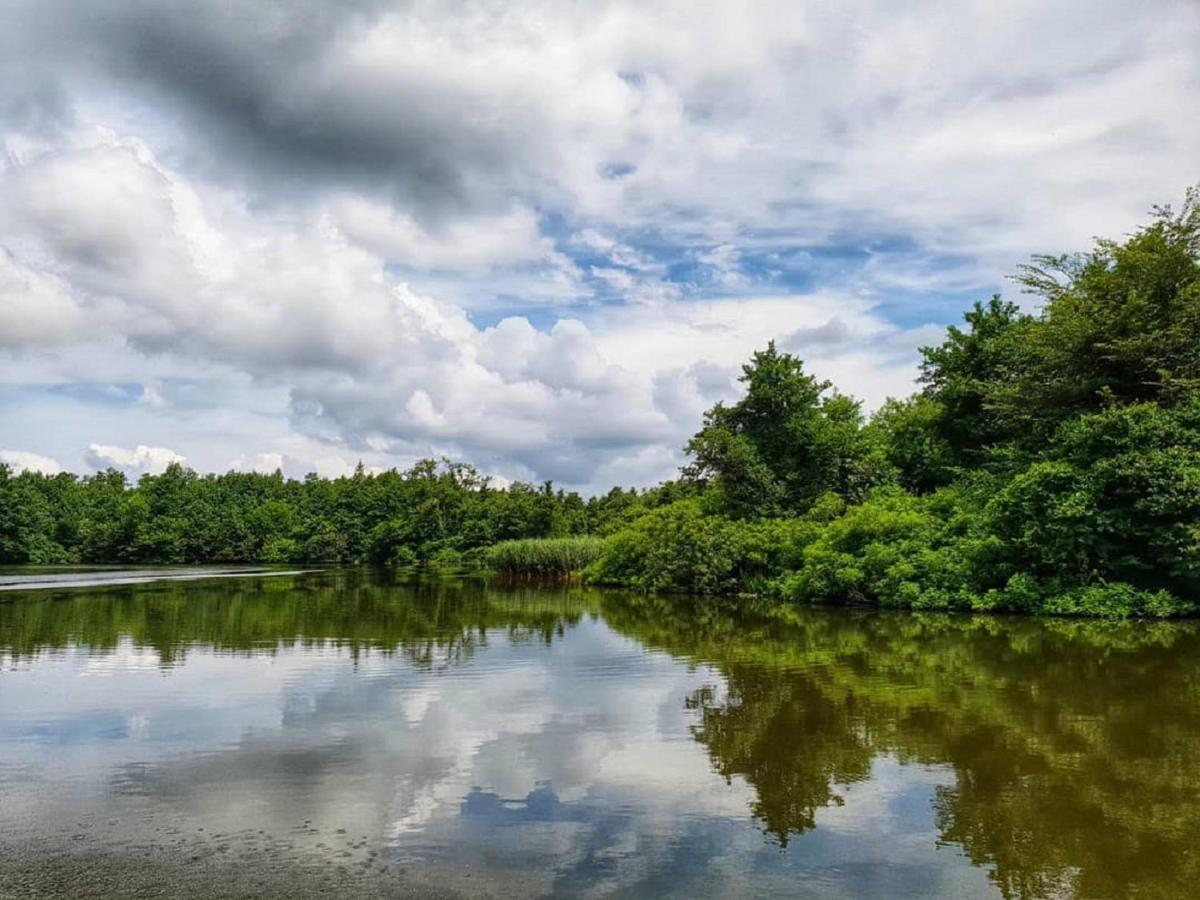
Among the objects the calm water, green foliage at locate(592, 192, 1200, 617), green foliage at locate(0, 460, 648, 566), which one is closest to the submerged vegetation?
green foliage at locate(592, 192, 1200, 617)

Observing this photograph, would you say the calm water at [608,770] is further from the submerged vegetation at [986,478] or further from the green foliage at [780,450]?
the green foliage at [780,450]

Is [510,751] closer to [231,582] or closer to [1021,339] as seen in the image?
→ [1021,339]

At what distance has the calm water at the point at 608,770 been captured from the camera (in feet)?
18.3

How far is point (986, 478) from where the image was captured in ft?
87.7

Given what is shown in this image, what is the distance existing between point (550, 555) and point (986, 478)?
2790cm

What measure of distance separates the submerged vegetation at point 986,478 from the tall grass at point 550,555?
0.44 ft

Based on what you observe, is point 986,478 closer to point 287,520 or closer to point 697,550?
point 697,550

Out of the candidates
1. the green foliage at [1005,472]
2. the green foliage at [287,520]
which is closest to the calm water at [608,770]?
the green foliage at [1005,472]

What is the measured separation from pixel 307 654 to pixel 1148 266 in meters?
22.6

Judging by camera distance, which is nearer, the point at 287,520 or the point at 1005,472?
the point at 1005,472

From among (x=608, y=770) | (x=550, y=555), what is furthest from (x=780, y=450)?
(x=608, y=770)

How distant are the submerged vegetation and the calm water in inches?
207

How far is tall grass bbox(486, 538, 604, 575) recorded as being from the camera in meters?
48.7

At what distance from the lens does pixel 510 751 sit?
28.9 feet
